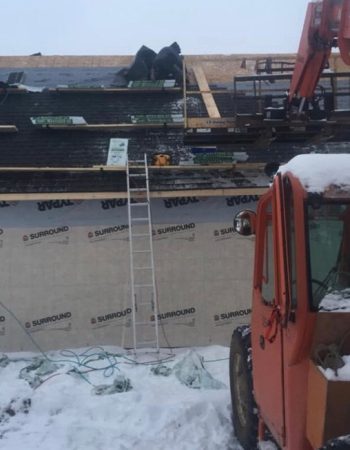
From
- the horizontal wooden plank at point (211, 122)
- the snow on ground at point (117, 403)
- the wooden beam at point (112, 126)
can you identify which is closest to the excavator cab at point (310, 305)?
the snow on ground at point (117, 403)

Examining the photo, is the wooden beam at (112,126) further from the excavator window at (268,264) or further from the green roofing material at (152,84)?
the excavator window at (268,264)

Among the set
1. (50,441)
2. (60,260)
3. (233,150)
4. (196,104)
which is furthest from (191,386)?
(196,104)

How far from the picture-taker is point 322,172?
11.4 ft

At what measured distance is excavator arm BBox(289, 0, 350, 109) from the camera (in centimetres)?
565

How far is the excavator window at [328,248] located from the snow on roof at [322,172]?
0.11 meters

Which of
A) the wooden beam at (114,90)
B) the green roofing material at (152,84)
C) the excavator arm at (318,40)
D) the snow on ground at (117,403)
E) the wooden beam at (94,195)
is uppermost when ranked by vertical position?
the excavator arm at (318,40)

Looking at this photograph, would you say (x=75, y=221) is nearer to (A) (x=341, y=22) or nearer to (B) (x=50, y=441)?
(B) (x=50, y=441)

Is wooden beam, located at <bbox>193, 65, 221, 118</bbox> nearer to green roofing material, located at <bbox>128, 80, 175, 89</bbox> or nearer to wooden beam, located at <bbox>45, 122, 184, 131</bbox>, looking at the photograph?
green roofing material, located at <bbox>128, 80, 175, 89</bbox>

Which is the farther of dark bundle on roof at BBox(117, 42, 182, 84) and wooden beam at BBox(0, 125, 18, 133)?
dark bundle on roof at BBox(117, 42, 182, 84)

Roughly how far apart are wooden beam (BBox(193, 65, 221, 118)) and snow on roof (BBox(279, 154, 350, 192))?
21.0ft

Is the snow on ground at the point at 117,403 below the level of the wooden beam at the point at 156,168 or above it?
below

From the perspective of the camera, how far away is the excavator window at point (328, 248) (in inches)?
136

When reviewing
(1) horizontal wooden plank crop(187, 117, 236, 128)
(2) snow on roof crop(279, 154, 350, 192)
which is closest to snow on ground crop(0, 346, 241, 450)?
(2) snow on roof crop(279, 154, 350, 192)

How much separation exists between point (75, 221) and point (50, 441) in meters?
4.98
